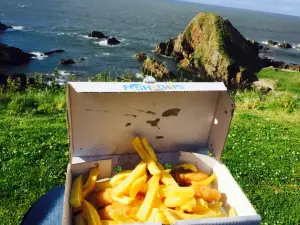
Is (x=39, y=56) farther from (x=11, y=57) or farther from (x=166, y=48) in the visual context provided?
(x=166, y=48)

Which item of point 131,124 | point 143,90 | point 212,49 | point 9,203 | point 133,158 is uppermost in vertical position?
point 143,90

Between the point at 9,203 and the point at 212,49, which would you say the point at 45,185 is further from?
the point at 212,49

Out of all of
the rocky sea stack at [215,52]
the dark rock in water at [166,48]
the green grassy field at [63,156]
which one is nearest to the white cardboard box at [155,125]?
the green grassy field at [63,156]

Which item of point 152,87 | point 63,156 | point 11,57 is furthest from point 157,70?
point 152,87

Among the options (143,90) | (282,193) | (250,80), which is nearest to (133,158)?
(143,90)

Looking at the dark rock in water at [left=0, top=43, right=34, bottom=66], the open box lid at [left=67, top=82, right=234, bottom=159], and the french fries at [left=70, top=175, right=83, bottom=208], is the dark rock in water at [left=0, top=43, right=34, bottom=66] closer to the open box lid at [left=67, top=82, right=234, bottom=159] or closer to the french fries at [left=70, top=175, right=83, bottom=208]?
the open box lid at [left=67, top=82, right=234, bottom=159]
